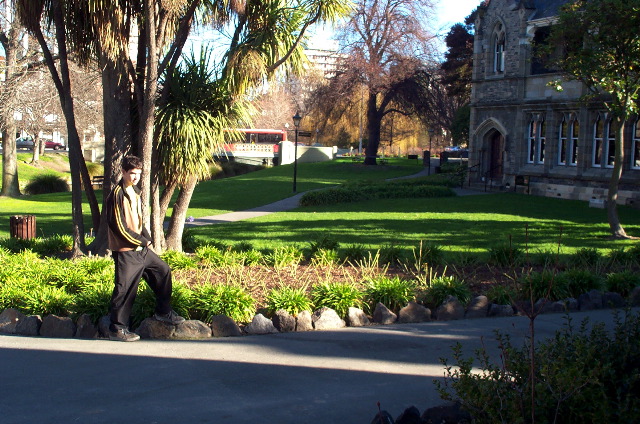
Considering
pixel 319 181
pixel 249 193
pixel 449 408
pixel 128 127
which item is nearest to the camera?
pixel 449 408

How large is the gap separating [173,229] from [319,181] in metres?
28.6

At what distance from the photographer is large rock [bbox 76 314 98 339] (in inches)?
274

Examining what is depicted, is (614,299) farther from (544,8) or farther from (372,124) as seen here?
(372,124)

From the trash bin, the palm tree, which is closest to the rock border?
the palm tree

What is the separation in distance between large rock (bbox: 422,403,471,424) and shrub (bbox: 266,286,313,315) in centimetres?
313

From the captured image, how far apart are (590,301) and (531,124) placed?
2281 cm

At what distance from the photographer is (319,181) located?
132 feet

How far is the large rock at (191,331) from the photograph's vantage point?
694 cm

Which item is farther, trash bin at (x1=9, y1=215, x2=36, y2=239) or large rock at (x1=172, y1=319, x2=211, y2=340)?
trash bin at (x1=9, y1=215, x2=36, y2=239)

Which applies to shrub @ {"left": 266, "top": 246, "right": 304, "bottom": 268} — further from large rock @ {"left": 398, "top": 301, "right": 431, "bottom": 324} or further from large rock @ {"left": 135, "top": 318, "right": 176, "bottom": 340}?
large rock @ {"left": 135, "top": 318, "right": 176, "bottom": 340}

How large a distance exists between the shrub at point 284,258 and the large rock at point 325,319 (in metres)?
2.72

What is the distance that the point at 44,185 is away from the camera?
1406 inches

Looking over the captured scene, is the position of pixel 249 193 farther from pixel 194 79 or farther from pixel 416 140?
pixel 416 140

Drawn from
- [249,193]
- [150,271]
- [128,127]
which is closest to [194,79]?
[128,127]
